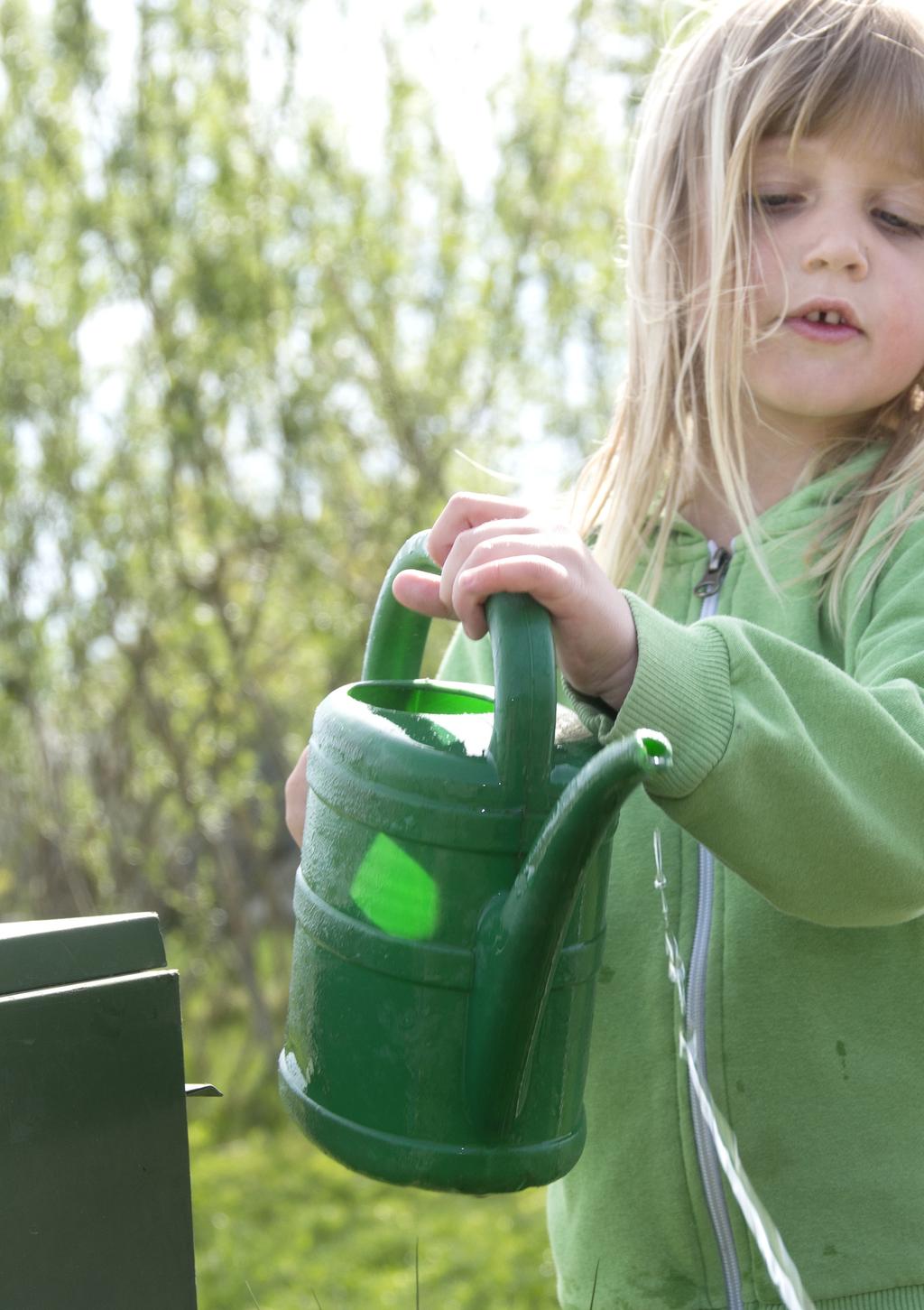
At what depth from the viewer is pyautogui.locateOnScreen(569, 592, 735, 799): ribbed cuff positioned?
0.96 metres

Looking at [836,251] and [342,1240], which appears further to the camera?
[342,1240]

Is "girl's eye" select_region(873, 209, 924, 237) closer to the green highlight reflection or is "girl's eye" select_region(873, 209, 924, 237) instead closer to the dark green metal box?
the green highlight reflection

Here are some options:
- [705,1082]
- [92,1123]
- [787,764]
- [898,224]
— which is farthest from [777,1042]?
[898,224]

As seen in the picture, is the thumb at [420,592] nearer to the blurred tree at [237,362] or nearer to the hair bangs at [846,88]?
the hair bangs at [846,88]

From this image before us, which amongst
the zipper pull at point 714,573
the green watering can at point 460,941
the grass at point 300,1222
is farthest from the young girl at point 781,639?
the grass at point 300,1222

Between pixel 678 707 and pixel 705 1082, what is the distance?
48cm

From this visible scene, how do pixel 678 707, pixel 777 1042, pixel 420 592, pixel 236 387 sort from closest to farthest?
pixel 678 707 → pixel 420 592 → pixel 777 1042 → pixel 236 387

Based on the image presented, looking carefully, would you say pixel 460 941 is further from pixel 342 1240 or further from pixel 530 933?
pixel 342 1240

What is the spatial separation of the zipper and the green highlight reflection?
393mm

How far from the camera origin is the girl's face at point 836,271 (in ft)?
4.57

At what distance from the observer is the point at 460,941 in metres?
0.92

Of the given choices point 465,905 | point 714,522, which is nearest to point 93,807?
point 714,522

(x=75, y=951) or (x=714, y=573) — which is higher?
(x=714, y=573)

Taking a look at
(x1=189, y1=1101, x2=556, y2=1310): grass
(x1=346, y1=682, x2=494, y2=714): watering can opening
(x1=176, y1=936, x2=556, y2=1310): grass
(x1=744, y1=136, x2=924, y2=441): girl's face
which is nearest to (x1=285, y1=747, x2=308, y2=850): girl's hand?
(x1=346, y1=682, x2=494, y2=714): watering can opening
